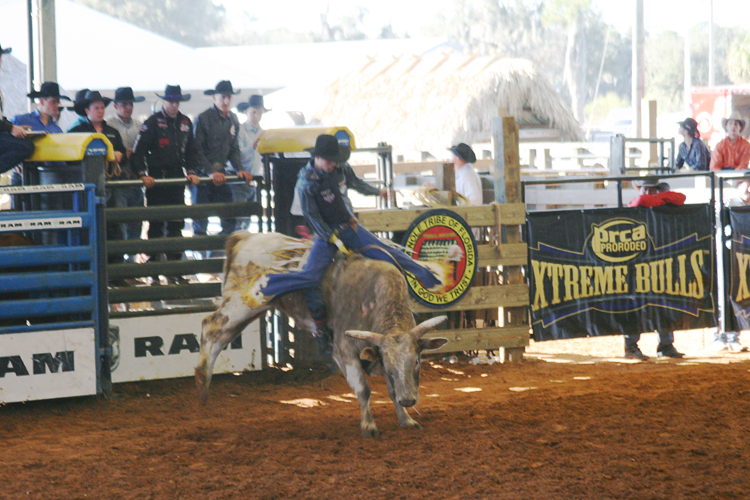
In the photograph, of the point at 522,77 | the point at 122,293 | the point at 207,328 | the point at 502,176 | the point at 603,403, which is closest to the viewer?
the point at 603,403

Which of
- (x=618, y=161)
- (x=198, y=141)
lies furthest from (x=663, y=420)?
(x=618, y=161)

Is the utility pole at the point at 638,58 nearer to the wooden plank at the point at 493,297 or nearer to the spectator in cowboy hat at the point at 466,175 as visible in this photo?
the spectator in cowboy hat at the point at 466,175

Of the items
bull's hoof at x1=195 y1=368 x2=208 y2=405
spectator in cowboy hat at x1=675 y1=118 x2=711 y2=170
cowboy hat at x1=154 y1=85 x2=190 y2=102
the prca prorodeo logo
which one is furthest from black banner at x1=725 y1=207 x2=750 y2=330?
cowboy hat at x1=154 y1=85 x2=190 y2=102

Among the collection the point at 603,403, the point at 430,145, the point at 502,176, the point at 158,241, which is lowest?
the point at 603,403

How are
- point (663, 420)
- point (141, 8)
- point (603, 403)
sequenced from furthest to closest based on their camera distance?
point (141, 8)
point (603, 403)
point (663, 420)

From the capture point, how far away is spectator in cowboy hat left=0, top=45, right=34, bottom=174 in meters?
7.29

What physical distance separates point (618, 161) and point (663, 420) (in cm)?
946

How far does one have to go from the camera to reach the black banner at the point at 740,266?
10.0 metres

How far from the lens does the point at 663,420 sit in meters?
6.29

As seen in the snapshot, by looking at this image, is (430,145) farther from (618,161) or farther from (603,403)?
(603,403)

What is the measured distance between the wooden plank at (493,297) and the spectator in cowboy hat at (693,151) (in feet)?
20.4

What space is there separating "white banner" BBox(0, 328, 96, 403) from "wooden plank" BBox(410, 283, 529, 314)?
369 centimetres

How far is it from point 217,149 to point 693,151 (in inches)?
335

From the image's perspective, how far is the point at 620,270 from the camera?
380 inches
